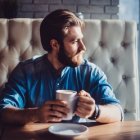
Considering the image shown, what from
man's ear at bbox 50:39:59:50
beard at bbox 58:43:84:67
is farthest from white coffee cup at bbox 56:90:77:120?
man's ear at bbox 50:39:59:50

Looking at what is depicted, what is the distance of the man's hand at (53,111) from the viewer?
3.53 ft

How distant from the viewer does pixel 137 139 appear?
1.10 metres

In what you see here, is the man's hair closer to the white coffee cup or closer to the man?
the man

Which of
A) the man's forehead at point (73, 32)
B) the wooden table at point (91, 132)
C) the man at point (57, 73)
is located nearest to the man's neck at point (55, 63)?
the man at point (57, 73)

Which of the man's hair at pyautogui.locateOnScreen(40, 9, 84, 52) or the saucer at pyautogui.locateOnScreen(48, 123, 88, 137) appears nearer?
the saucer at pyautogui.locateOnScreen(48, 123, 88, 137)

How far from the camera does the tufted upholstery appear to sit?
2080mm

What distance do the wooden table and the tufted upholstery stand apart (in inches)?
33.0

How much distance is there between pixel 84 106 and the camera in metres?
1.14

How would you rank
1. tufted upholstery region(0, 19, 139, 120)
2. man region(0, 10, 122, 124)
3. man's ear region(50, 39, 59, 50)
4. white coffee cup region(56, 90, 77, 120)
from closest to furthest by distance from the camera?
white coffee cup region(56, 90, 77, 120) < man region(0, 10, 122, 124) < man's ear region(50, 39, 59, 50) < tufted upholstery region(0, 19, 139, 120)

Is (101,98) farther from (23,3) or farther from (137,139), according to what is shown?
(23,3)

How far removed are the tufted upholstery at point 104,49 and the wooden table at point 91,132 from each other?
838mm

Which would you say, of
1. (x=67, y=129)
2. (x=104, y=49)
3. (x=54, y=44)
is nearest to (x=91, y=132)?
(x=67, y=129)

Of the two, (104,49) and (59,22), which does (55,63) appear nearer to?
(59,22)

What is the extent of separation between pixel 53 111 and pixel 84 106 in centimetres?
11
